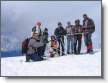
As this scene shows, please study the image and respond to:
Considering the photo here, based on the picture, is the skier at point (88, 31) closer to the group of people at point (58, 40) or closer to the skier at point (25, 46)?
the group of people at point (58, 40)

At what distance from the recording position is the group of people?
5.20ft

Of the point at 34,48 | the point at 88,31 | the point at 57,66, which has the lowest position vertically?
the point at 57,66

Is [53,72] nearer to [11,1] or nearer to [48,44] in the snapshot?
[48,44]

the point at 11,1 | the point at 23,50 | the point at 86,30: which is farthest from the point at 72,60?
the point at 11,1

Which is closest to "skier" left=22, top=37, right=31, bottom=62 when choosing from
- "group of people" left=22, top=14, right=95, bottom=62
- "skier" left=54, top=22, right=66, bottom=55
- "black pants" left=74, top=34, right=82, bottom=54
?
"group of people" left=22, top=14, right=95, bottom=62

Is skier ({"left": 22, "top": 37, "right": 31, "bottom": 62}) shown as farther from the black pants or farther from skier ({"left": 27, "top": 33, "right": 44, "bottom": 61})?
the black pants

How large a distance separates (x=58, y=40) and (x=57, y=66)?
158 mm

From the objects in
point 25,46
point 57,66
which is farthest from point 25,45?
point 57,66

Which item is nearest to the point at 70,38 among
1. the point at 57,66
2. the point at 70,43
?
the point at 70,43

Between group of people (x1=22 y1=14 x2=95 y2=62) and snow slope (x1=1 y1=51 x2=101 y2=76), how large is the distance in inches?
1.4

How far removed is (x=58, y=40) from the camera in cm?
159

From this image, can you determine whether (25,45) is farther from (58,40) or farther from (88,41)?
(88,41)

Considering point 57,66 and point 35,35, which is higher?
point 35,35

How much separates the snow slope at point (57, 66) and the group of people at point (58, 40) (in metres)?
0.04
